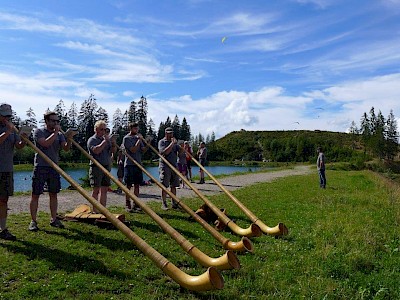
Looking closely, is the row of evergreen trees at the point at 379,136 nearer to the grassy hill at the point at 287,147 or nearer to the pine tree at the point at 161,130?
the grassy hill at the point at 287,147

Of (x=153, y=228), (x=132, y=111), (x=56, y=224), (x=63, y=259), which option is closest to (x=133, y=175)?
(x=153, y=228)

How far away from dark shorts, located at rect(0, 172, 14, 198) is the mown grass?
0.82m

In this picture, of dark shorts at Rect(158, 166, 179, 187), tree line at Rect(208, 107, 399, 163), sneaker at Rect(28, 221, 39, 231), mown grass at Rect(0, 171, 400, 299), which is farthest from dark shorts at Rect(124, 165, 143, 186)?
tree line at Rect(208, 107, 399, 163)

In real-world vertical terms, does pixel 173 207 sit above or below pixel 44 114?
below

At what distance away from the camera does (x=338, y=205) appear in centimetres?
1259

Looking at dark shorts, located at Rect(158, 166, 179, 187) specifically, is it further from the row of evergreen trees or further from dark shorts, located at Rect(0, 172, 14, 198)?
the row of evergreen trees

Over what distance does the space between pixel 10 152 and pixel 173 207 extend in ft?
16.1

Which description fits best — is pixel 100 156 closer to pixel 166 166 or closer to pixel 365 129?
pixel 166 166

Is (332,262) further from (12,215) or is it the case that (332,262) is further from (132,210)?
(12,215)

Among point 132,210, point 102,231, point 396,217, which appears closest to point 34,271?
point 102,231

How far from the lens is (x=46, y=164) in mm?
7125

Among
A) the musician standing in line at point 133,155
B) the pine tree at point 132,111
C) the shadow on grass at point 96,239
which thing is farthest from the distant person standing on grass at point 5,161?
the pine tree at point 132,111

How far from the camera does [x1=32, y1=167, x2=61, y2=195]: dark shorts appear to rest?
6984 millimetres

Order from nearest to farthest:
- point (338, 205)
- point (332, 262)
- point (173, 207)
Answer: point (332, 262)
point (173, 207)
point (338, 205)
